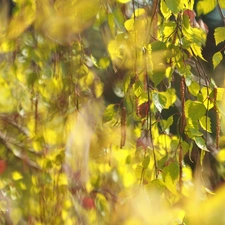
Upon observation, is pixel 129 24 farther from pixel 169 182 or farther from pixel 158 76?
pixel 169 182

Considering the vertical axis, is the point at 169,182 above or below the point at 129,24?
below

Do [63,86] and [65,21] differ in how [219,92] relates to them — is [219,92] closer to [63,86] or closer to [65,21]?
[65,21]

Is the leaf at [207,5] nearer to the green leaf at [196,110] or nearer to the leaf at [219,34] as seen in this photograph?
the leaf at [219,34]

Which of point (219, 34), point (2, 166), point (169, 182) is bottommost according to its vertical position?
point (169, 182)

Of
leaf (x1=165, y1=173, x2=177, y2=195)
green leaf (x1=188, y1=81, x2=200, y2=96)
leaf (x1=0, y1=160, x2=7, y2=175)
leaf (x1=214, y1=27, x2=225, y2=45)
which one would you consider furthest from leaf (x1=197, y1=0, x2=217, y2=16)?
leaf (x1=0, y1=160, x2=7, y2=175)

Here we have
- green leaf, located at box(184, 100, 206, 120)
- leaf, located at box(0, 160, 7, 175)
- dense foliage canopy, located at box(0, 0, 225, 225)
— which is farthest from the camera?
leaf, located at box(0, 160, 7, 175)

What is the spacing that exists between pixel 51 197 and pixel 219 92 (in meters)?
0.86

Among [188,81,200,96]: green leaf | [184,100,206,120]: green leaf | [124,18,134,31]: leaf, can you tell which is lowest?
[184,100,206,120]: green leaf

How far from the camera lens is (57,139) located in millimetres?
1816

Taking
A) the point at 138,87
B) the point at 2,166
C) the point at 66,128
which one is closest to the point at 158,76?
the point at 138,87

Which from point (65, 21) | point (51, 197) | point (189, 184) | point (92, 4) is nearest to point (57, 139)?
point (51, 197)

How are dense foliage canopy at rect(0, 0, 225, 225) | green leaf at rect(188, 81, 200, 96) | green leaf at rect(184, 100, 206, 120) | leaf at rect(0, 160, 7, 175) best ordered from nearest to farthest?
green leaf at rect(184, 100, 206, 120), green leaf at rect(188, 81, 200, 96), dense foliage canopy at rect(0, 0, 225, 225), leaf at rect(0, 160, 7, 175)

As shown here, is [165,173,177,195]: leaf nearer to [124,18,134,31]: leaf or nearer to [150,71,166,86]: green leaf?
[150,71,166,86]: green leaf

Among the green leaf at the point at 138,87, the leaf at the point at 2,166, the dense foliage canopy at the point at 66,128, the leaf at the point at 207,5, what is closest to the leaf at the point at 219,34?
the leaf at the point at 207,5
